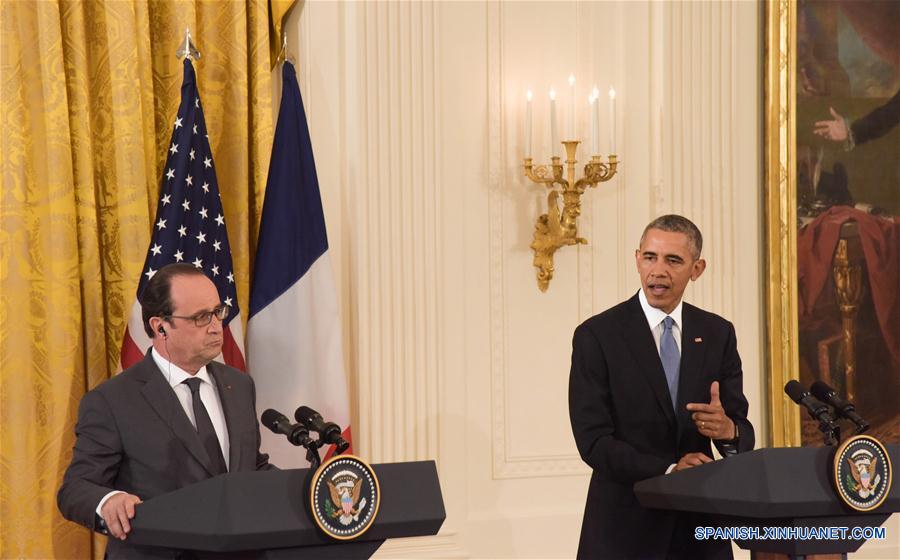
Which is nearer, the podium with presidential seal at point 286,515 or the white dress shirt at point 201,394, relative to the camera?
the podium with presidential seal at point 286,515

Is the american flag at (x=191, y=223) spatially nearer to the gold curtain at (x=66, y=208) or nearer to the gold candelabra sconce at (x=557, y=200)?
the gold curtain at (x=66, y=208)

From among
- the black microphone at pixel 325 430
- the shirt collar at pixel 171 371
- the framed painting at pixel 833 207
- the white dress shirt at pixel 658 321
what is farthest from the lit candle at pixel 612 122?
the black microphone at pixel 325 430

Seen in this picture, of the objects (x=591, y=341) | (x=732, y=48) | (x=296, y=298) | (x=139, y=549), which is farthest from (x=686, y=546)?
(x=732, y=48)

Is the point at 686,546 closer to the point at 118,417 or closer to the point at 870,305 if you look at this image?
the point at 118,417

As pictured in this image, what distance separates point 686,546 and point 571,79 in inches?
106

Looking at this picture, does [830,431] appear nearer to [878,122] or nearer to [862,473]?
[862,473]

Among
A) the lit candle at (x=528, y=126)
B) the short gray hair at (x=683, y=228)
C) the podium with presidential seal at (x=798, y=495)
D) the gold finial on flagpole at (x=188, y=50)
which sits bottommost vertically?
the podium with presidential seal at (x=798, y=495)

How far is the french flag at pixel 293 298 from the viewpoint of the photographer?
504 cm

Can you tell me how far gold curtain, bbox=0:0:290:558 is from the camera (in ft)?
15.2

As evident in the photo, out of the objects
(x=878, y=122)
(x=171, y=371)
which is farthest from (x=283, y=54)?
(x=878, y=122)

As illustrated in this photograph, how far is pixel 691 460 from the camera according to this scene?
3457 mm

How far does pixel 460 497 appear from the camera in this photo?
5523 millimetres

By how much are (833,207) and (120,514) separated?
4406mm

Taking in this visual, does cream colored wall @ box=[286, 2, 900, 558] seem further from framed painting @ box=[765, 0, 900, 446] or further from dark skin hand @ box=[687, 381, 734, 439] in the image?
dark skin hand @ box=[687, 381, 734, 439]
